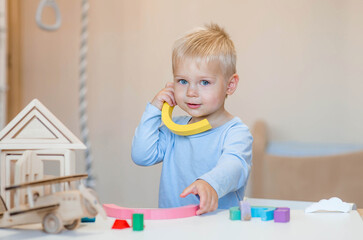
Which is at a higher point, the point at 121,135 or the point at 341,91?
the point at 341,91

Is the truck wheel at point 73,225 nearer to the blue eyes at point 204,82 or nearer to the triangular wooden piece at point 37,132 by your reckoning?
the triangular wooden piece at point 37,132

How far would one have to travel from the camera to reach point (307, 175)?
2504 mm

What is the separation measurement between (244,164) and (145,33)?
211 cm

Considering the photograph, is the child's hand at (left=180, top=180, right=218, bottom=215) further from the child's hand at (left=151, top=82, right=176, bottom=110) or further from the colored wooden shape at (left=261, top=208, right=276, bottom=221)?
the child's hand at (left=151, top=82, right=176, bottom=110)

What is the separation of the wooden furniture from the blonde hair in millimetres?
1275

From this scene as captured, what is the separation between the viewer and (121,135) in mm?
3168

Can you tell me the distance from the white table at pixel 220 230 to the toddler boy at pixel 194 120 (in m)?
0.29

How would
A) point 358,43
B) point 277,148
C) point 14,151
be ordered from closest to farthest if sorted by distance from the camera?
point 14,151, point 277,148, point 358,43

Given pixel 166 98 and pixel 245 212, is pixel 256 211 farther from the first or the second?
pixel 166 98

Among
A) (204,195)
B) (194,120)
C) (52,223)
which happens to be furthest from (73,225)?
(194,120)

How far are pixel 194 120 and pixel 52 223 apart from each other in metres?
0.67

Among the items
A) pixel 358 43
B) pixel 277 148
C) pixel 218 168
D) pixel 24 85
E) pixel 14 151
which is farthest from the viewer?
→ pixel 24 85

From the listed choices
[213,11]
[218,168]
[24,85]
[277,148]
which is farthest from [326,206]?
[24,85]

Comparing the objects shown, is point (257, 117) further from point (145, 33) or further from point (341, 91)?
point (145, 33)
